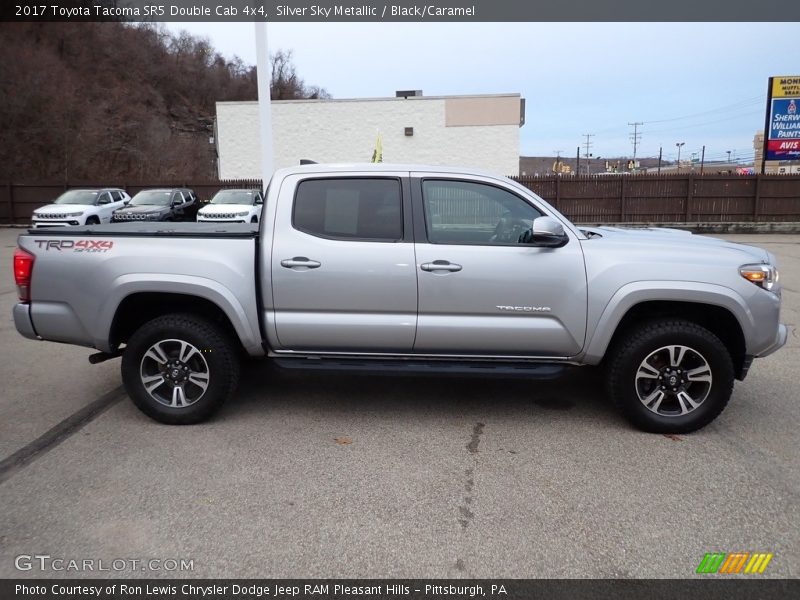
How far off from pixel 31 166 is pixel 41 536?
34682 mm

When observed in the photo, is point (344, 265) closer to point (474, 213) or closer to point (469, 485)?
point (474, 213)

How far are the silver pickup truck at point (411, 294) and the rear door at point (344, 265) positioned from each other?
1 centimetres

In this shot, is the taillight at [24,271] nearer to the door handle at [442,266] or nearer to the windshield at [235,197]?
the door handle at [442,266]

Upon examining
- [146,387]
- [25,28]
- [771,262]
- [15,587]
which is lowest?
[15,587]

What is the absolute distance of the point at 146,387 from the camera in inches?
172

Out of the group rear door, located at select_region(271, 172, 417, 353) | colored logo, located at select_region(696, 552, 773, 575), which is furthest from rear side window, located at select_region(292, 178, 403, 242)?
colored logo, located at select_region(696, 552, 773, 575)

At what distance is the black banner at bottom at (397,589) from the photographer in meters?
2.58

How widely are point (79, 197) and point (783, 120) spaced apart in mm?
25962

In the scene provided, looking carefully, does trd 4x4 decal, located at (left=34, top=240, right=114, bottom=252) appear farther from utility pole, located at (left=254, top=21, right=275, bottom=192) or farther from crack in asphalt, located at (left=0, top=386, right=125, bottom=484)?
utility pole, located at (left=254, top=21, right=275, bottom=192)

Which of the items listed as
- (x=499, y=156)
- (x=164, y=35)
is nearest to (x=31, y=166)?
(x=499, y=156)

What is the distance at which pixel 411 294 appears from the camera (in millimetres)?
4191

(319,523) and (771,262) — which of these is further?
(771,262)

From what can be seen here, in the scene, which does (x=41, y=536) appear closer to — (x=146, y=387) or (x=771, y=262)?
(x=146, y=387)

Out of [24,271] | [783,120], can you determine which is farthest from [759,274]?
[783,120]
